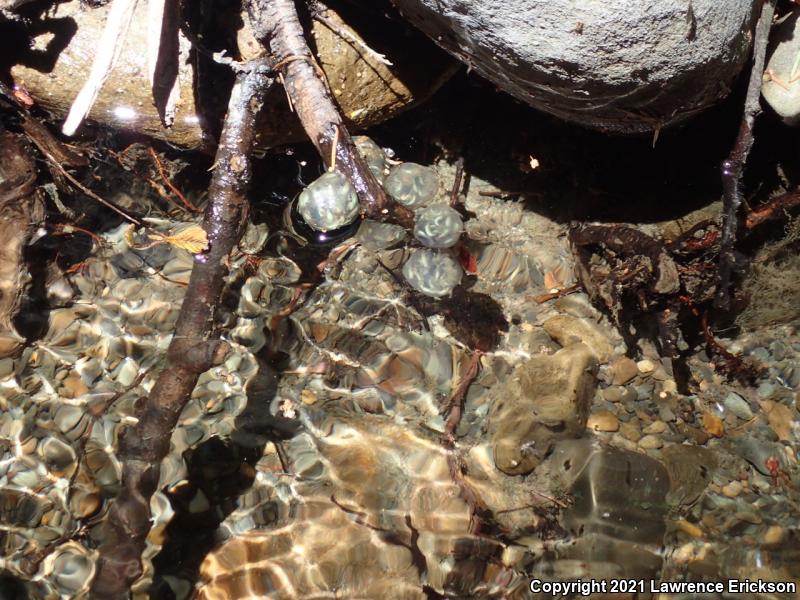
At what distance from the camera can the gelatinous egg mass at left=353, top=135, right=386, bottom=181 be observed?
3643 mm

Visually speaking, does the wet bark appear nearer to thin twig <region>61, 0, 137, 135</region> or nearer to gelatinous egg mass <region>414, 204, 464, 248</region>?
thin twig <region>61, 0, 137, 135</region>

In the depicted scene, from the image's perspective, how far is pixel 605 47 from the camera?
8.36 feet

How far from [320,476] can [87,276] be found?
6.99ft

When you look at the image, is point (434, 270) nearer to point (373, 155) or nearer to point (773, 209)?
point (373, 155)

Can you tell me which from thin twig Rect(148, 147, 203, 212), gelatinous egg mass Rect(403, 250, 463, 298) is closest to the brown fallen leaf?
gelatinous egg mass Rect(403, 250, 463, 298)

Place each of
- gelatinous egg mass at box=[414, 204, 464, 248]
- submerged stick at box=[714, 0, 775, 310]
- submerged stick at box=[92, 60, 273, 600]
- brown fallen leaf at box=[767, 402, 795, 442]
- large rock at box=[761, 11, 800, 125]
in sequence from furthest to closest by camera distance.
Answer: brown fallen leaf at box=[767, 402, 795, 442] → gelatinous egg mass at box=[414, 204, 464, 248] → large rock at box=[761, 11, 800, 125] → submerged stick at box=[92, 60, 273, 600] → submerged stick at box=[714, 0, 775, 310]

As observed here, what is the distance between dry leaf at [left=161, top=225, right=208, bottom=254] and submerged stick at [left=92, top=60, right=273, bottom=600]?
0.16 ft

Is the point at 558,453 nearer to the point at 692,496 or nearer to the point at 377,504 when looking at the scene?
the point at 692,496

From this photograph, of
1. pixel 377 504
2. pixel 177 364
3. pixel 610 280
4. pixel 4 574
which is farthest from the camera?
pixel 610 280

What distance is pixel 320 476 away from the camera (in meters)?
3.76

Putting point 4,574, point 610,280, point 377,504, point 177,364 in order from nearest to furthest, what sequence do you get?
point 177,364 → point 4,574 → point 377,504 → point 610,280

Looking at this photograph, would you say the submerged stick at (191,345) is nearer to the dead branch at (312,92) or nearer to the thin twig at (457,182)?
the dead branch at (312,92)

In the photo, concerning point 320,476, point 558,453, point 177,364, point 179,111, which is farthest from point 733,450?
point 179,111

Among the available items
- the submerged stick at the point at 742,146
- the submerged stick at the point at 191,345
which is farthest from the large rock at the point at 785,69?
the submerged stick at the point at 191,345
